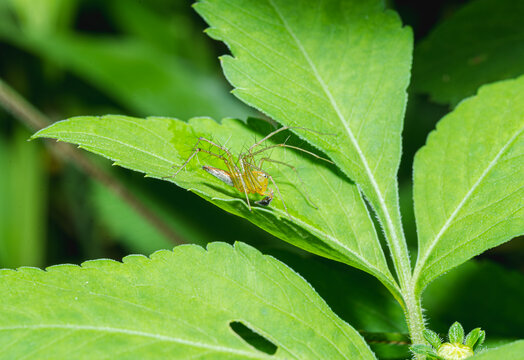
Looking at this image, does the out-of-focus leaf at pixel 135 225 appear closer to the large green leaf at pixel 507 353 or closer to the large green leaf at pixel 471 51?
the large green leaf at pixel 471 51

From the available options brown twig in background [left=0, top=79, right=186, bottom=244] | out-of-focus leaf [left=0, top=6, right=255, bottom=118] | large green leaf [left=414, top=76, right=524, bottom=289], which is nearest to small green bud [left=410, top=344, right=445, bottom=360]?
large green leaf [left=414, top=76, right=524, bottom=289]

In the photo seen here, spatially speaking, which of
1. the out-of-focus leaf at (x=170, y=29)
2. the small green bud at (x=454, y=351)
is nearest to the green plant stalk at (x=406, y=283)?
the small green bud at (x=454, y=351)

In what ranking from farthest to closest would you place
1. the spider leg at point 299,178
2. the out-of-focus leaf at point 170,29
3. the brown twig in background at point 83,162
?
the out-of-focus leaf at point 170,29 < the brown twig in background at point 83,162 < the spider leg at point 299,178

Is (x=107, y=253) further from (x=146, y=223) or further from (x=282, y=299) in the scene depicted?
(x=282, y=299)

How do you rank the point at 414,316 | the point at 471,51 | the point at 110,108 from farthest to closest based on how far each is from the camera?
1. the point at 110,108
2. the point at 471,51
3. the point at 414,316

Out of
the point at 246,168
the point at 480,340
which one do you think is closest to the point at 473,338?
the point at 480,340

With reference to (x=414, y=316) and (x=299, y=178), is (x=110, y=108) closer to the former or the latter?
(x=299, y=178)
